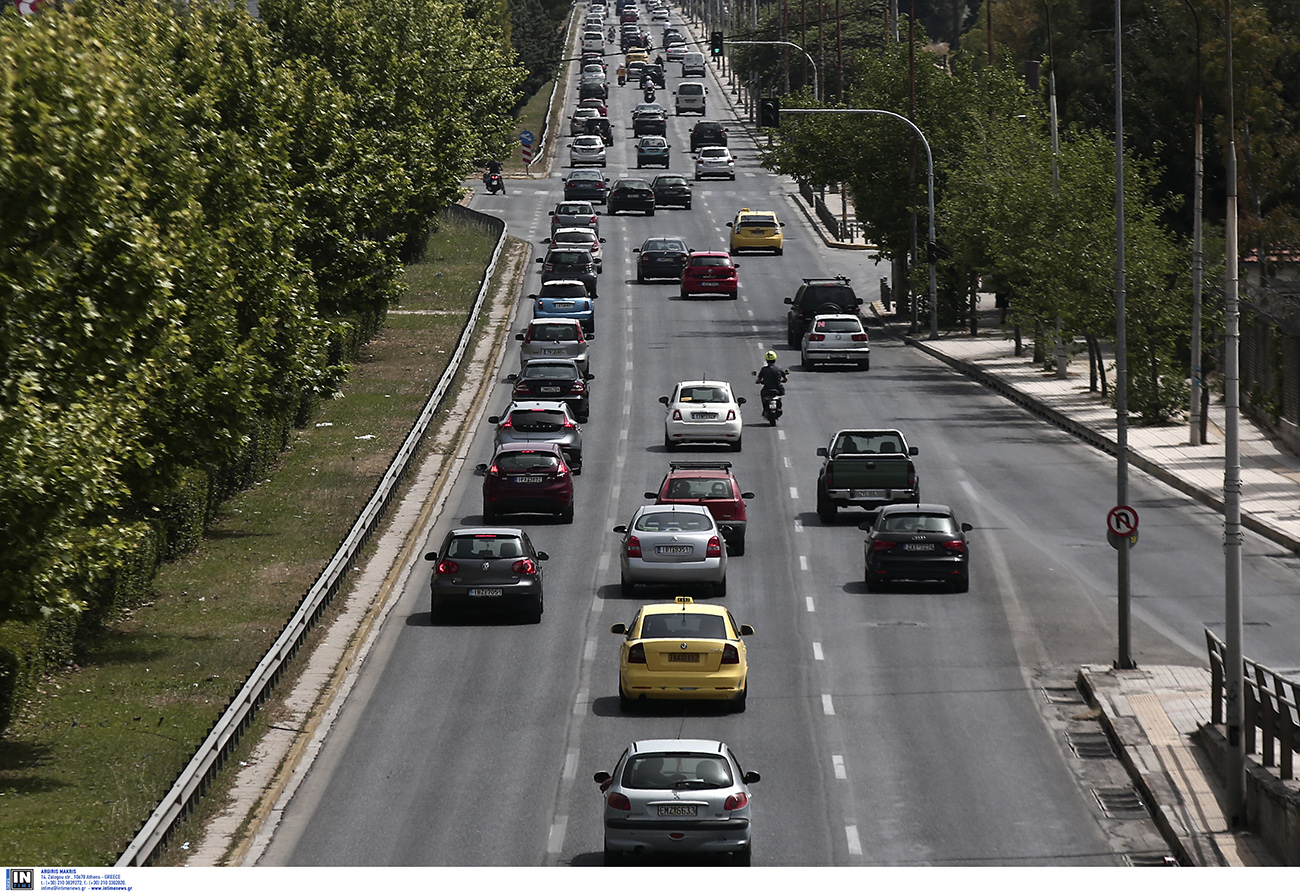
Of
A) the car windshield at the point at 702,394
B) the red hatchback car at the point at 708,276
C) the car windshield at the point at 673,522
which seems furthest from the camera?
the red hatchback car at the point at 708,276

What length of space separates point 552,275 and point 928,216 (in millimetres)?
13649

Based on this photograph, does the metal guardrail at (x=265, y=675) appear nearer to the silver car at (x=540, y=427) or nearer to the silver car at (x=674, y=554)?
the silver car at (x=540, y=427)

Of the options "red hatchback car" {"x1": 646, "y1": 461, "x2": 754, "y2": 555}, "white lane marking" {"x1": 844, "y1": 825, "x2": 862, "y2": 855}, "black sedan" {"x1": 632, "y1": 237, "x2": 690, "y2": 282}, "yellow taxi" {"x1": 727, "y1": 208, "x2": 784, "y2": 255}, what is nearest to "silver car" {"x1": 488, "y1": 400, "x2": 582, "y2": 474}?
"red hatchback car" {"x1": 646, "y1": 461, "x2": 754, "y2": 555}

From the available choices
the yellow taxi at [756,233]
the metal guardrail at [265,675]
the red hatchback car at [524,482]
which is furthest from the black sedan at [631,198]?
the red hatchback car at [524,482]

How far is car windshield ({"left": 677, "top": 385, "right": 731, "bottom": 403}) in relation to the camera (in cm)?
4606

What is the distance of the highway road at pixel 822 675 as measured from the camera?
20.7 metres

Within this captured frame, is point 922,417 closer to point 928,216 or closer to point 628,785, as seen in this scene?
point 928,216

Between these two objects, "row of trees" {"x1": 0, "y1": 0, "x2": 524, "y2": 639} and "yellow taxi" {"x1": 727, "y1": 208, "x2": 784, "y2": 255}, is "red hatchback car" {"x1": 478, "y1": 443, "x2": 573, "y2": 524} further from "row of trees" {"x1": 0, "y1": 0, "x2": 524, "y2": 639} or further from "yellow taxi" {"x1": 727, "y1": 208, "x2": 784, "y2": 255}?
"yellow taxi" {"x1": 727, "y1": 208, "x2": 784, "y2": 255}

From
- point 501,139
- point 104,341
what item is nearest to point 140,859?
point 104,341

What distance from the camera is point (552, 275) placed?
71.0 m

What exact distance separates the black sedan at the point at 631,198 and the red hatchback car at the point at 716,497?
60.7 m

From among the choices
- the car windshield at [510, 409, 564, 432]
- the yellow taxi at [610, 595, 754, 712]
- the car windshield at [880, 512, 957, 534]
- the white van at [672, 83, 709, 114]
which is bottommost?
the yellow taxi at [610, 595, 754, 712]

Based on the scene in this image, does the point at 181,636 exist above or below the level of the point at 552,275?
below

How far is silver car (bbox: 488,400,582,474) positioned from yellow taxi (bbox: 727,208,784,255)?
4227cm
